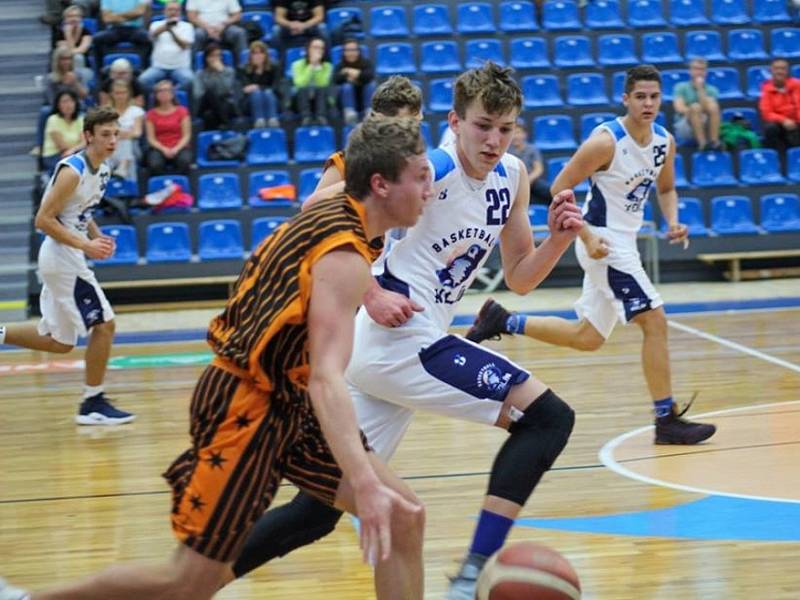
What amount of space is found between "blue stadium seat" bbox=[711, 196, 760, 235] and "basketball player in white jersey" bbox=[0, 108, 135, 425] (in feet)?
27.0

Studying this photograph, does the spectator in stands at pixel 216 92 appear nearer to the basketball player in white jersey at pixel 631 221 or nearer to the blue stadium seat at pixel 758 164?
the blue stadium seat at pixel 758 164

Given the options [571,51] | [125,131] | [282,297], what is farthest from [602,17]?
[282,297]

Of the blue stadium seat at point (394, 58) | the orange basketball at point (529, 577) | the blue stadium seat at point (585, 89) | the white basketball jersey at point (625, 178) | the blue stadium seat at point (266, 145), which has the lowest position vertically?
the blue stadium seat at point (266, 145)

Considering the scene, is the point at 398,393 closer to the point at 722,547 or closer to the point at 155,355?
the point at 722,547

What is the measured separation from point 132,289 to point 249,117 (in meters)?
2.40

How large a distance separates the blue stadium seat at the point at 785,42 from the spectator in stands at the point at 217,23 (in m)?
6.59

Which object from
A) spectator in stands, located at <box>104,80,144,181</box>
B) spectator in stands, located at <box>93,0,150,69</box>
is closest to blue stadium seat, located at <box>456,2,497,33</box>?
spectator in stands, located at <box>93,0,150,69</box>

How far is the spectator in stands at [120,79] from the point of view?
13688 mm

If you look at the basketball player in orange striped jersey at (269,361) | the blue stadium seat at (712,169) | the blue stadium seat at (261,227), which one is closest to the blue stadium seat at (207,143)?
the blue stadium seat at (261,227)

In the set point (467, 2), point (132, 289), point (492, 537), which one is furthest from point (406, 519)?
point (467, 2)

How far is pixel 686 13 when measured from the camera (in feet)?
54.9

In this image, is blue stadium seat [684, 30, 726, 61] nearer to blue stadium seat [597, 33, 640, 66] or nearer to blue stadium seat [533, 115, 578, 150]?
blue stadium seat [597, 33, 640, 66]

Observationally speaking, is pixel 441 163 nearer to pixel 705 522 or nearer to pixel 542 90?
pixel 705 522

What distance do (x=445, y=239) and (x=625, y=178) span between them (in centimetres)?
278
